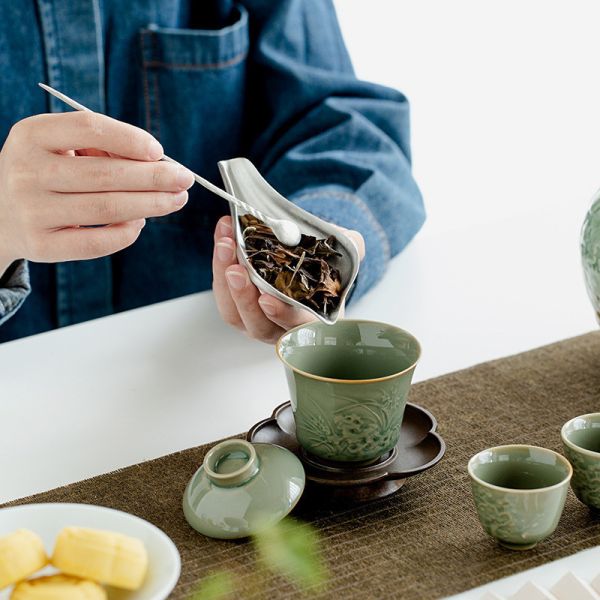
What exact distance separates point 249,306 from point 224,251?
59 millimetres

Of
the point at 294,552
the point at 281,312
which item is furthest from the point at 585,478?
the point at 281,312

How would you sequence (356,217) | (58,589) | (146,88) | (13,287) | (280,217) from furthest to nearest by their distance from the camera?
(146,88) → (356,217) → (13,287) → (280,217) → (58,589)

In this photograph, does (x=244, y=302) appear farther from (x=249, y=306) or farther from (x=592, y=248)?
(x=592, y=248)

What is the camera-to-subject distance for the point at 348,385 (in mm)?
725

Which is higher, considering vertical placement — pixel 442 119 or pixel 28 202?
pixel 28 202

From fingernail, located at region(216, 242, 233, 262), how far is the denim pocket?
50 centimetres

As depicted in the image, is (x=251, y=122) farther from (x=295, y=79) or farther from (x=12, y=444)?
(x=12, y=444)

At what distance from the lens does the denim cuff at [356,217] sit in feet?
3.85

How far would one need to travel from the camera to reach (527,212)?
146 centimetres

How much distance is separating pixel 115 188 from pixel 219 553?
1.15ft

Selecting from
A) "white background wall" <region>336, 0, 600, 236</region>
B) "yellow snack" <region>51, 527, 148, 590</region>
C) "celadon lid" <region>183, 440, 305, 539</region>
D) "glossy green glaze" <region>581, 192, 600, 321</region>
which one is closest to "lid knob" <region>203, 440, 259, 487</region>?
"celadon lid" <region>183, 440, 305, 539</region>

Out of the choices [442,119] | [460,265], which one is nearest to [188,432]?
[460,265]

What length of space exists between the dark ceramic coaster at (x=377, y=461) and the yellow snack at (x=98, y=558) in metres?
0.18

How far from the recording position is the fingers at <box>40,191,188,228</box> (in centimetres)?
87
